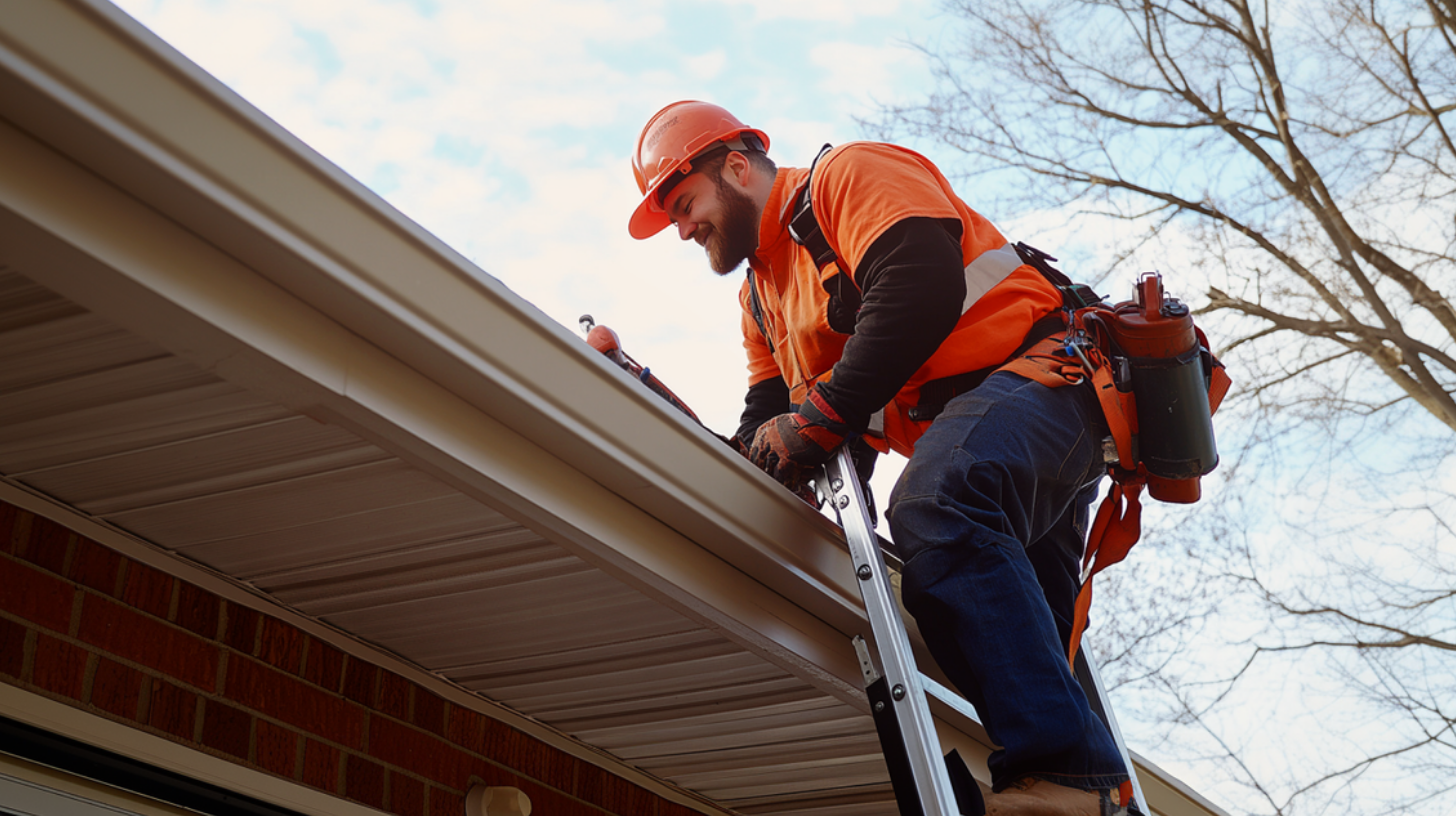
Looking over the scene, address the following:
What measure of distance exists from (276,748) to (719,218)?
69.9 inches

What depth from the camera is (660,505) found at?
263cm

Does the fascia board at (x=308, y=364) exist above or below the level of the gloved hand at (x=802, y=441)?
below

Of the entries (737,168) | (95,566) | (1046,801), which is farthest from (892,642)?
(95,566)

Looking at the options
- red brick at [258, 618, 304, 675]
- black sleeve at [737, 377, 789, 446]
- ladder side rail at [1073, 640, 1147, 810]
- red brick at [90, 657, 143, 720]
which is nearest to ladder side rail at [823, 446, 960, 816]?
ladder side rail at [1073, 640, 1147, 810]

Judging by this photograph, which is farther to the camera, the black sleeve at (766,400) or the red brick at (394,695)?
the black sleeve at (766,400)

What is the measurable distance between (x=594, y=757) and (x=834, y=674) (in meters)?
1.09

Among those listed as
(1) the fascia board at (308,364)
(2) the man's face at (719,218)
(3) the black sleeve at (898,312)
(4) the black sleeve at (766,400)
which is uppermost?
(2) the man's face at (719,218)

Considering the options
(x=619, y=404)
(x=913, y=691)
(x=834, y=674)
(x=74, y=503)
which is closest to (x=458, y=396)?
(x=619, y=404)

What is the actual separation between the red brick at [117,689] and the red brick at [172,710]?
0.04 metres

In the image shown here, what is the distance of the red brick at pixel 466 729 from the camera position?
3379mm

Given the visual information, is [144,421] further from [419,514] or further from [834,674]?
[834,674]

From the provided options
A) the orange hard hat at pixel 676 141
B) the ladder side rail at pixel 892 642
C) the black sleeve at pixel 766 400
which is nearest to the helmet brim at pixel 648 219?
the orange hard hat at pixel 676 141

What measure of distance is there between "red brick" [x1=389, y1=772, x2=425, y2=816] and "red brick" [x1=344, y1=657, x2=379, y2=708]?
0.66 feet

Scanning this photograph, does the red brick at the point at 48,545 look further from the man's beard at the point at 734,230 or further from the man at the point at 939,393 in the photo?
the man's beard at the point at 734,230
